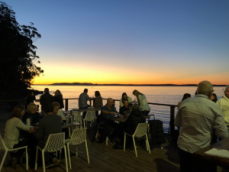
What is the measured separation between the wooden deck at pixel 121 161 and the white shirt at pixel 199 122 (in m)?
1.82

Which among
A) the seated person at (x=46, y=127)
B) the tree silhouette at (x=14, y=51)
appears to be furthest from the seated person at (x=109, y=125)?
the tree silhouette at (x=14, y=51)

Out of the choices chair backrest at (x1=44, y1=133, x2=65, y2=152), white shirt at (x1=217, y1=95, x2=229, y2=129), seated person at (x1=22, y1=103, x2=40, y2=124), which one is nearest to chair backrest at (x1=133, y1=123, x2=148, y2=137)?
white shirt at (x1=217, y1=95, x2=229, y2=129)

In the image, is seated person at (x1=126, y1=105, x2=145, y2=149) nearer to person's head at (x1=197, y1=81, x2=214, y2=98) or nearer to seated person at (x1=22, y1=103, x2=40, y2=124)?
seated person at (x1=22, y1=103, x2=40, y2=124)

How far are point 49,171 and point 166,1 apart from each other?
854 cm

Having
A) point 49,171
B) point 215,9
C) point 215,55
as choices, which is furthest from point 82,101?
point 215,55

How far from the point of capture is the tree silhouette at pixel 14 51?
17141 mm

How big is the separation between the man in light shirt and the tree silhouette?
18285mm

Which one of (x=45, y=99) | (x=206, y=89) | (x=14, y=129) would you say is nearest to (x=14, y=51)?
(x=45, y=99)

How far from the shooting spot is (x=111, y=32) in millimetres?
12664

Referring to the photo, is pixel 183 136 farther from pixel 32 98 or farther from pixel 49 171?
pixel 32 98

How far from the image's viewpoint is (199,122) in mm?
1741

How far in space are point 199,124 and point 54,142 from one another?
2.31 meters

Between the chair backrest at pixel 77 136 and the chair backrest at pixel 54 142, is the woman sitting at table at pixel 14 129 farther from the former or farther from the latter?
the chair backrest at pixel 77 136

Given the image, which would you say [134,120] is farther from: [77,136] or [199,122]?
[199,122]
